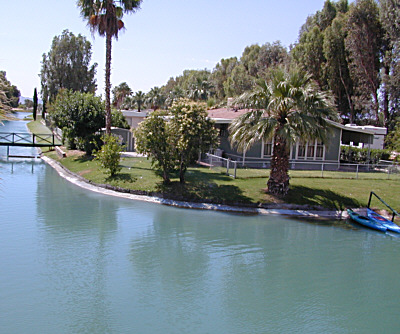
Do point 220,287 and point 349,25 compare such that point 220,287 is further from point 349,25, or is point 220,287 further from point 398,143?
point 349,25

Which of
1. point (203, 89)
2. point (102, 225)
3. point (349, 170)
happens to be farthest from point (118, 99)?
point (102, 225)

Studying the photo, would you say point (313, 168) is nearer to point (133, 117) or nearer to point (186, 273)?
point (186, 273)

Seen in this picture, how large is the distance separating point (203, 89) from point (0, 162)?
4086 cm

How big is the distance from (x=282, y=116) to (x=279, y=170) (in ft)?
9.15

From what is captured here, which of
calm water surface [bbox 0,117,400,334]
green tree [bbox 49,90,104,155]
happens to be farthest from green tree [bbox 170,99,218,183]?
green tree [bbox 49,90,104,155]

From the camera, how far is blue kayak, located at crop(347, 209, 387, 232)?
17.5m

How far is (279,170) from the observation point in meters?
19.9

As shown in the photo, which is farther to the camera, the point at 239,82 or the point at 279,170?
the point at 239,82

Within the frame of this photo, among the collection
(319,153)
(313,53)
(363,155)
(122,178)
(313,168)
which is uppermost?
(313,53)

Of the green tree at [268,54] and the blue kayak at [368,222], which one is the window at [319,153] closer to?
the blue kayak at [368,222]

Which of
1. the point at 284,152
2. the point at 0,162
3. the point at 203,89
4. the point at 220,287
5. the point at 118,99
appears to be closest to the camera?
the point at 220,287

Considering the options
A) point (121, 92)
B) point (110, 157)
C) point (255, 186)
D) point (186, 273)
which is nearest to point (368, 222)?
point (255, 186)

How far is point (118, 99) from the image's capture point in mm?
100000

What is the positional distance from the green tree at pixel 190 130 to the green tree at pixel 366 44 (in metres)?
32.6
